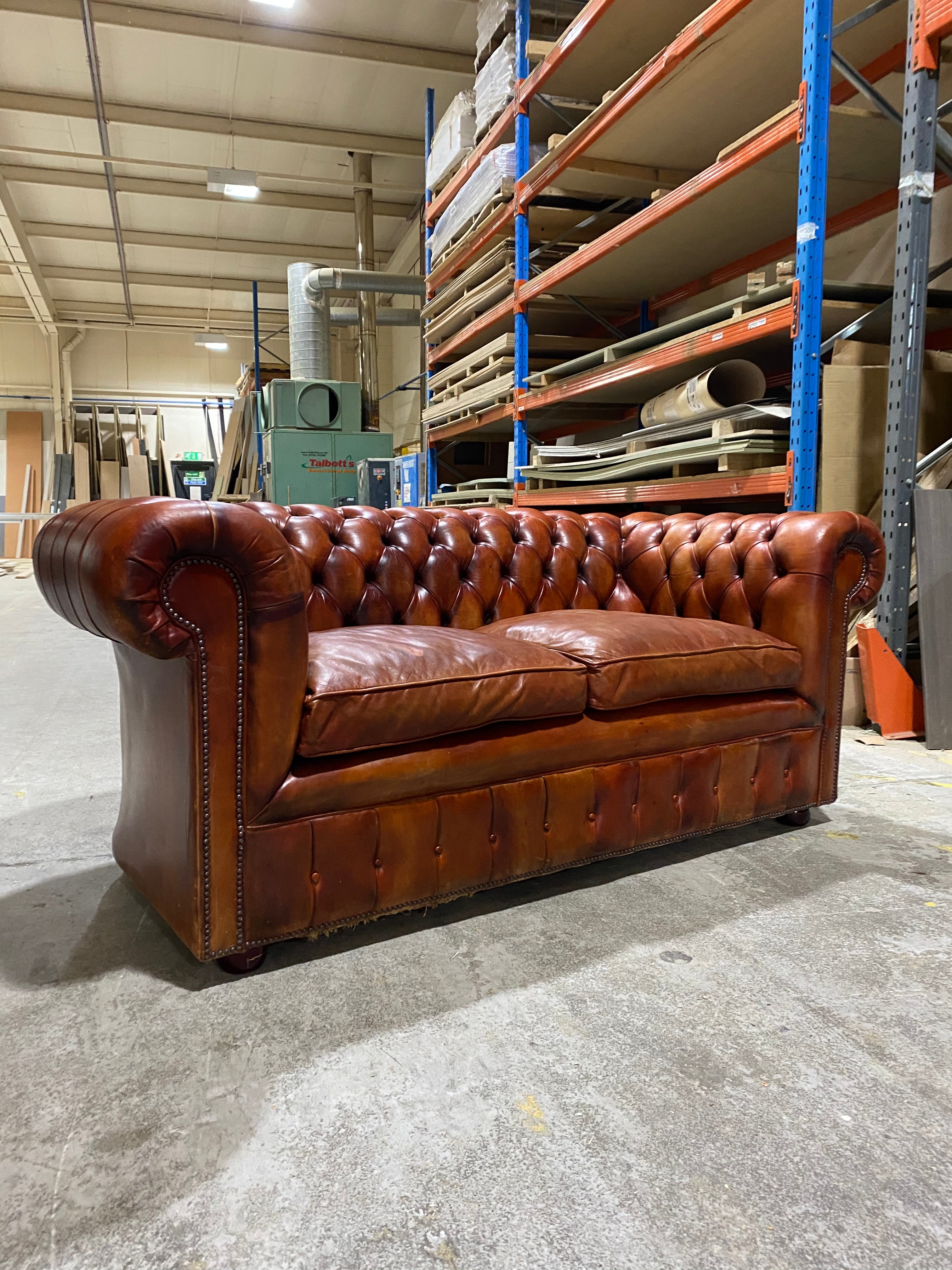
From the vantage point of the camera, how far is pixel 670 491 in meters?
3.32

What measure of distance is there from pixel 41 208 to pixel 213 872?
10.8m

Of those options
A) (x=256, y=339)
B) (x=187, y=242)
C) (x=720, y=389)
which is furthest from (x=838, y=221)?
(x=187, y=242)

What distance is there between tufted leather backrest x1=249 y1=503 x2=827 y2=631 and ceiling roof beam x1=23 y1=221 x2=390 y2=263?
9.51 meters

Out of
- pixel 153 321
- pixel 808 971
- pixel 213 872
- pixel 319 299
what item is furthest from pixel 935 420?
pixel 153 321

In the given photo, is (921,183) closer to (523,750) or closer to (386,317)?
(523,750)

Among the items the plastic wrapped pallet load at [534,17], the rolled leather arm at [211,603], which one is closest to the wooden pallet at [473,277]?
the plastic wrapped pallet load at [534,17]

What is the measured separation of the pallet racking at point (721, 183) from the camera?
8.34ft

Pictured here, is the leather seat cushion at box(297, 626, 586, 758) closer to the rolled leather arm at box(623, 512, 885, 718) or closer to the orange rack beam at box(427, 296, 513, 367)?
the rolled leather arm at box(623, 512, 885, 718)

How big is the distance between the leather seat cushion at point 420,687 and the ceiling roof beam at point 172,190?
888cm

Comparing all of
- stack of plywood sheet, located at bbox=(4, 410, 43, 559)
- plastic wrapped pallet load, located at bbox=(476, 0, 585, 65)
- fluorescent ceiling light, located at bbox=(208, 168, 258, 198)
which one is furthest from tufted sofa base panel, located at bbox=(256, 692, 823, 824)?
stack of plywood sheet, located at bbox=(4, 410, 43, 559)

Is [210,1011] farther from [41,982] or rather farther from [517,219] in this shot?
[517,219]

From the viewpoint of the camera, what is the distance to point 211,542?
1216 mm

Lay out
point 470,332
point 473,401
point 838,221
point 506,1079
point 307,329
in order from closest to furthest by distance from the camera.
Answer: point 506,1079 → point 838,221 → point 473,401 → point 470,332 → point 307,329

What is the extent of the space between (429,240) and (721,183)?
150 inches
